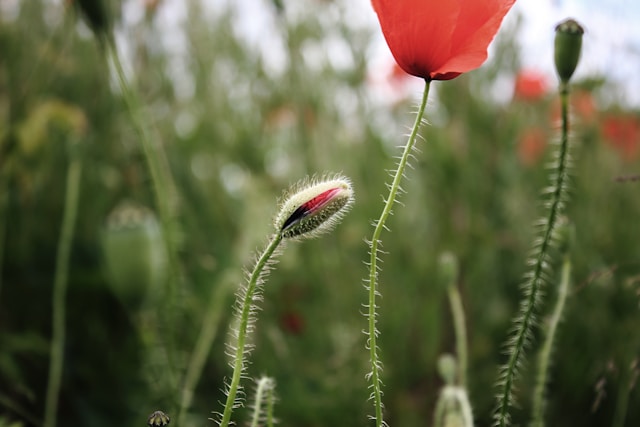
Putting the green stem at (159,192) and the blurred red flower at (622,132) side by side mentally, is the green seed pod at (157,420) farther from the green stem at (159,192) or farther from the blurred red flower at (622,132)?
the blurred red flower at (622,132)

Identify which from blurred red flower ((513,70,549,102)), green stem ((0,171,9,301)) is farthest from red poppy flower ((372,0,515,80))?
blurred red flower ((513,70,549,102))

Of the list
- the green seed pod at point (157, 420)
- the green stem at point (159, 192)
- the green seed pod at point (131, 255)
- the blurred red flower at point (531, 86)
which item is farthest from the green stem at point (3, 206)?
the blurred red flower at point (531, 86)

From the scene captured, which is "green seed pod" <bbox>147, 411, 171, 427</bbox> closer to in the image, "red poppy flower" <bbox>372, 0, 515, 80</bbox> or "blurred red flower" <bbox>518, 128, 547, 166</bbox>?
"red poppy flower" <bbox>372, 0, 515, 80</bbox>

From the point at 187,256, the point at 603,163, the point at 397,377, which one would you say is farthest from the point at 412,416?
the point at 603,163

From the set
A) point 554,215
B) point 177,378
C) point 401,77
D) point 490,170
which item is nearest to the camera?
point 554,215

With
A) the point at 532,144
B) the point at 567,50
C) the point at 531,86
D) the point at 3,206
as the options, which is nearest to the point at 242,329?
the point at 567,50

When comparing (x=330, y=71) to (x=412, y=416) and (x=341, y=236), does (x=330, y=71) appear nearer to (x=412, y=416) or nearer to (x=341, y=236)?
(x=341, y=236)
